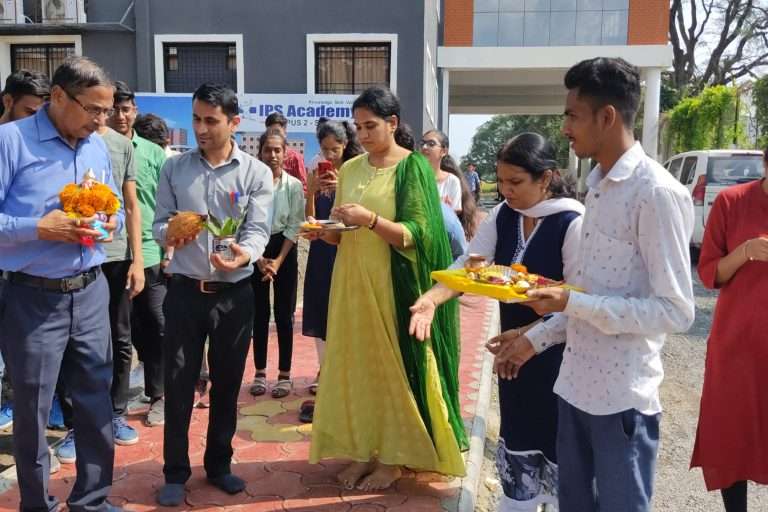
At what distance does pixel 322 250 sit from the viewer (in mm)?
4543

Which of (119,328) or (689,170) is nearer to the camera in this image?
(119,328)

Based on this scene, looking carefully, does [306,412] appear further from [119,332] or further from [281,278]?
[119,332]

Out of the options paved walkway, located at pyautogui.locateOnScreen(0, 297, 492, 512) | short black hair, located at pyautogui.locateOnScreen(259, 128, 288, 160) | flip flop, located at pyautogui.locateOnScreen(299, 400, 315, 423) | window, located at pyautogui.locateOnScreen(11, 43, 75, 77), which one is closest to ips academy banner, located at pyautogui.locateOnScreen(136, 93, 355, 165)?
window, located at pyautogui.locateOnScreen(11, 43, 75, 77)

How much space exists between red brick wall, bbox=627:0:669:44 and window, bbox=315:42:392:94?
7.11 meters

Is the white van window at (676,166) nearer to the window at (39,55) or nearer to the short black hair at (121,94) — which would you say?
the short black hair at (121,94)

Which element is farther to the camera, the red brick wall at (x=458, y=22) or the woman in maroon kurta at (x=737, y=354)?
the red brick wall at (x=458, y=22)

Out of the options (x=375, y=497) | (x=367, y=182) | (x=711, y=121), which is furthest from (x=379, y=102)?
(x=711, y=121)

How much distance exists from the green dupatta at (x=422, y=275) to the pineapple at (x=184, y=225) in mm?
926

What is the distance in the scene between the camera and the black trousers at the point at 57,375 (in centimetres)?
270

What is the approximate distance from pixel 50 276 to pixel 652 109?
18.6 m

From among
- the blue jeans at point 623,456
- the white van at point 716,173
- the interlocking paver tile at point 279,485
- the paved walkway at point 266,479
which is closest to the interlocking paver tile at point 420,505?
the paved walkway at point 266,479

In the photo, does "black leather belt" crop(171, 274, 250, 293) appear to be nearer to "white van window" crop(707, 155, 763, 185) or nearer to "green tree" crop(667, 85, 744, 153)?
"white van window" crop(707, 155, 763, 185)

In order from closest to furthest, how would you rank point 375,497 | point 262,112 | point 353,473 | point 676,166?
point 375,497 < point 353,473 < point 676,166 < point 262,112

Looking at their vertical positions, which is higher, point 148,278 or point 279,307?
point 148,278
